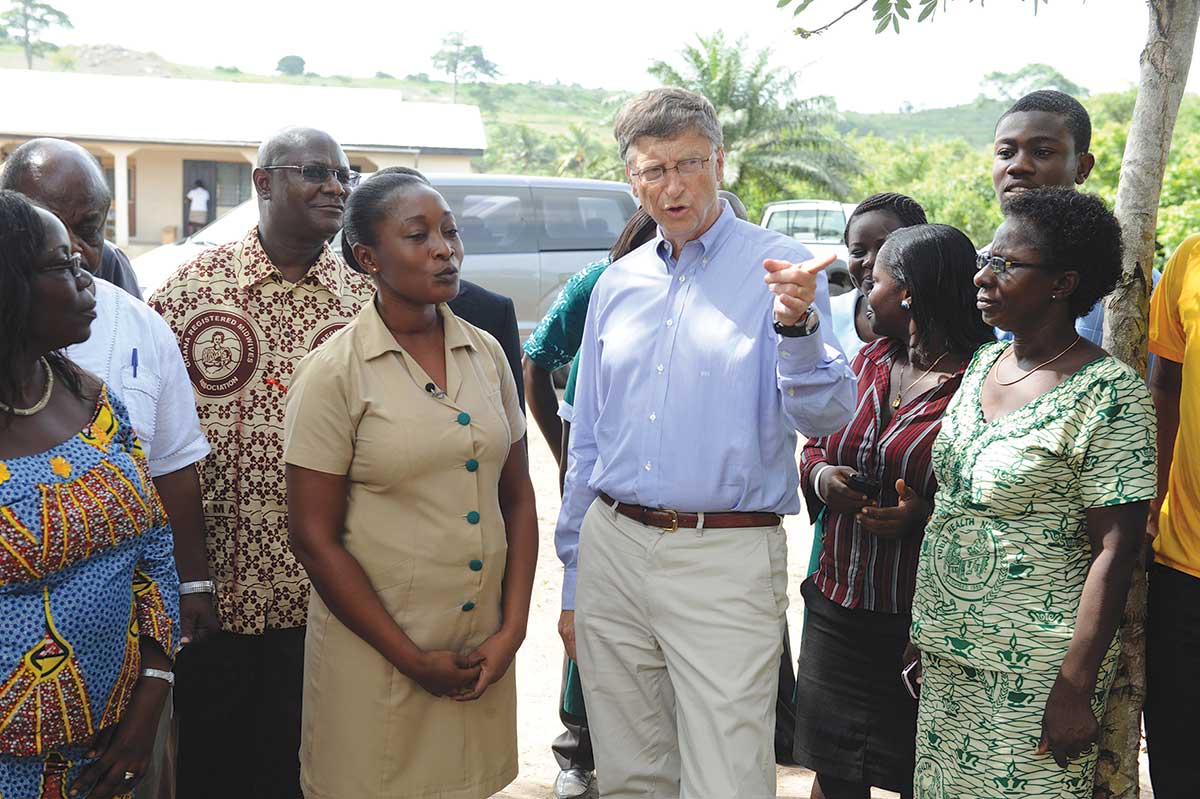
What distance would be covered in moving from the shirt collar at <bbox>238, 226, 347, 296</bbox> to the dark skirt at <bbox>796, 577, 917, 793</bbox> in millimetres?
1757

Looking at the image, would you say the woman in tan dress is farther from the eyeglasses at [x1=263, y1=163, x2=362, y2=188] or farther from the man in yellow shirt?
the man in yellow shirt

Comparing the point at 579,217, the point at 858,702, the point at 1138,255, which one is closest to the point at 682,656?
the point at 858,702

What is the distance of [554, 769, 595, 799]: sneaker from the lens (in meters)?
4.12

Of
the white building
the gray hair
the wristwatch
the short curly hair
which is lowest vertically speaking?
the wristwatch

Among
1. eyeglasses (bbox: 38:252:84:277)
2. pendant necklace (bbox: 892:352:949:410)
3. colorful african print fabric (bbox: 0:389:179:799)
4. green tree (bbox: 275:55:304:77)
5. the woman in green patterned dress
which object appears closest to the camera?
colorful african print fabric (bbox: 0:389:179:799)

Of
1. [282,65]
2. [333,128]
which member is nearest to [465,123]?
[333,128]

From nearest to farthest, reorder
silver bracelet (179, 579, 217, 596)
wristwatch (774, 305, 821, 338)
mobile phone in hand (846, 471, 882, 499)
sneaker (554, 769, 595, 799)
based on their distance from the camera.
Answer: wristwatch (774, 305, 821, 338), silver bracelet (179, 579, 217, 596), mobile phone in hand (846, 471, 882, 499), sneaker (554, 769, 595, 799)

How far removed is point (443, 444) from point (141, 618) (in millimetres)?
786

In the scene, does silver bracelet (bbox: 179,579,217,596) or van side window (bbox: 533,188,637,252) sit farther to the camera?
van side window (bbox: 533,188,637,252)

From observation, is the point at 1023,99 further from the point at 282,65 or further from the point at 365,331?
the point at 282,65

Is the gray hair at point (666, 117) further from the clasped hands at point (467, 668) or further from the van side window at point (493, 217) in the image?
the van side window at point (493, 217)

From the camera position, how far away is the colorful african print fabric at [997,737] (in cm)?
262

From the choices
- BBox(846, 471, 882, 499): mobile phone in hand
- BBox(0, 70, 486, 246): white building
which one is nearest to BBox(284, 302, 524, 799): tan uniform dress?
BBox(846, 471, 882, 499): mobile phone in hand

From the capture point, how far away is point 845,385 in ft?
8.96
